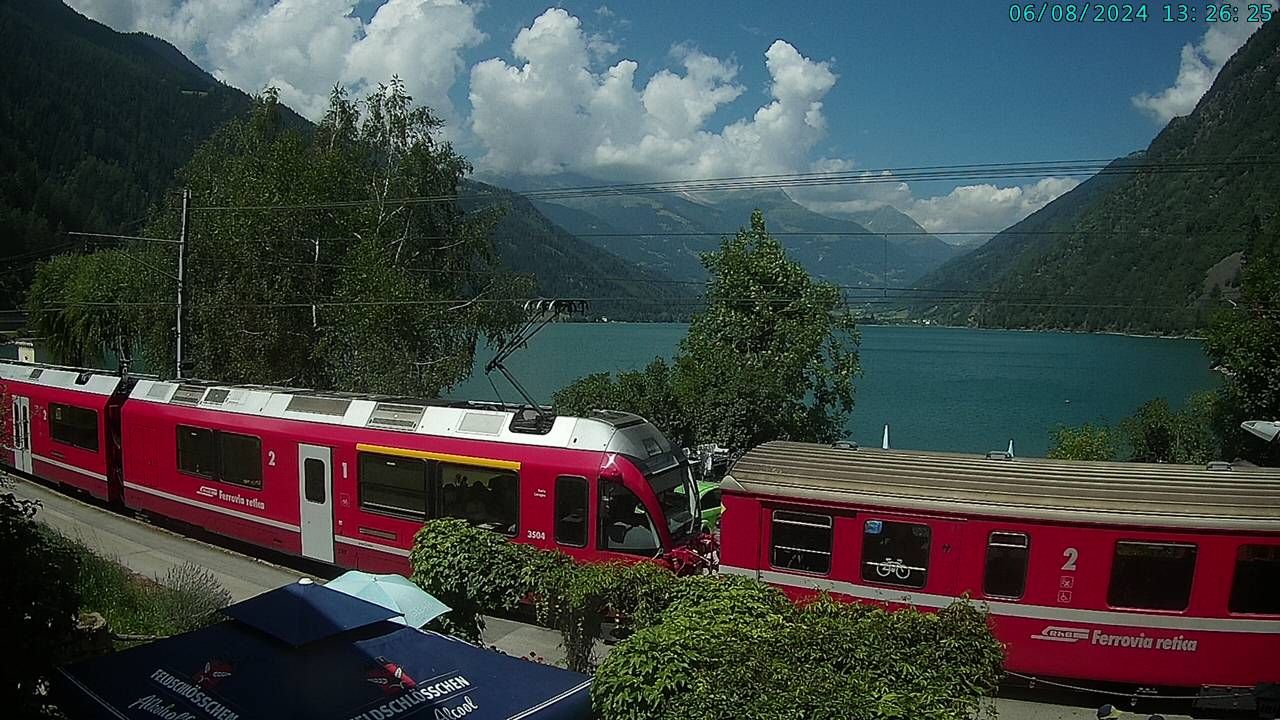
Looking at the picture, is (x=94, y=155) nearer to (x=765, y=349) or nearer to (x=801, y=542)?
(x=765, y=349)

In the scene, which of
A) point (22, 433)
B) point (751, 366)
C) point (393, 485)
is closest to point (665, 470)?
point (393, 485)

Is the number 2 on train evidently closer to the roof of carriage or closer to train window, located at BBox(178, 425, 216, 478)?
the roof of carriage

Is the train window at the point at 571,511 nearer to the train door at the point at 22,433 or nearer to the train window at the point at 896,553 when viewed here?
the train window at the point at 896,553

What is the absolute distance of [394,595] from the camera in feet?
24.8

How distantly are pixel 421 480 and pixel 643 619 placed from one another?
6387 mm

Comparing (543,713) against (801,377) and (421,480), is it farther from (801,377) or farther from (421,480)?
(801,377)

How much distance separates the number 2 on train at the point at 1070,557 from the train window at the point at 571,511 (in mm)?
6124

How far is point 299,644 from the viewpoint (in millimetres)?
5906

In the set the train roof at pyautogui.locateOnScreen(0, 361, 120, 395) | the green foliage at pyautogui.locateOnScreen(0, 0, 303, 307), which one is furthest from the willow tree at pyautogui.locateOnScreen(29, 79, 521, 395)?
the green foliage at pyautogui.locateOnScreen(0, 0, 303, 307)

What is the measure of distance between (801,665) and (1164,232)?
372 ft

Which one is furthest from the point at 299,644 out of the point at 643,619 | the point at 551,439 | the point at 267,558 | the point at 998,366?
the point at 998,366

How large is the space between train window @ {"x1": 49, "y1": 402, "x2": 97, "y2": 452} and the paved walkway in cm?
163

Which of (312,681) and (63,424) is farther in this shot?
(63,424)

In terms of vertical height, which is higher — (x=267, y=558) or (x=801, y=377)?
(x=801, y=377)
